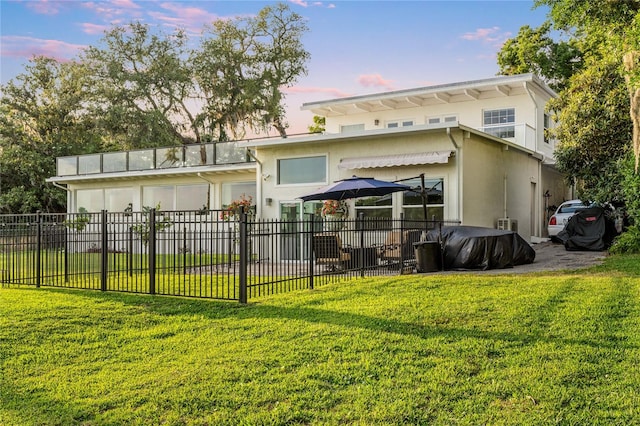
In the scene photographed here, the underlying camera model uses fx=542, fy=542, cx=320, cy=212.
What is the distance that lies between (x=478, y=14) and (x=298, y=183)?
24.3 ft

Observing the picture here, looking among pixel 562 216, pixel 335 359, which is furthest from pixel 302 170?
pixel 335 359

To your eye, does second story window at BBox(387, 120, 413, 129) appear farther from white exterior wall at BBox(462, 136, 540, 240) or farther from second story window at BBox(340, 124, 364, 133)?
white exterior wall at BBox(462, 136, 540, 240)

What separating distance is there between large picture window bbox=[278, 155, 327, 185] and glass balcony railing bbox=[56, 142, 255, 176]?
9.12 ft

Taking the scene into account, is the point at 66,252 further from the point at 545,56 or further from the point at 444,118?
the point at 545,56

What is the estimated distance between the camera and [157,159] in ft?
74.3

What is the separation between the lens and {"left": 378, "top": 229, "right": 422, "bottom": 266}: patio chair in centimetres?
1170

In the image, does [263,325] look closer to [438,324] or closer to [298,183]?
[438,324]

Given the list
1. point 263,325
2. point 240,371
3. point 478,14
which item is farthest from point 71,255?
point 478,14

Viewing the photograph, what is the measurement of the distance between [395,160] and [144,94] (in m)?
22.0

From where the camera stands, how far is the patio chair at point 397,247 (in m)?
11.7

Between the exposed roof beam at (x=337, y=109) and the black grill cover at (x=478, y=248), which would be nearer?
the black grill cover at (x=478, y=248)

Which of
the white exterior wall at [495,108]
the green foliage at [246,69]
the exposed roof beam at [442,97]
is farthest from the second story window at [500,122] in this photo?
the green foliage at [246,69]

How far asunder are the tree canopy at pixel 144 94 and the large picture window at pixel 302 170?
16553mm

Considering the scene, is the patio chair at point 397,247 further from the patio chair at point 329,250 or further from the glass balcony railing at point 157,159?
the glass balcony railing at point 157,159
